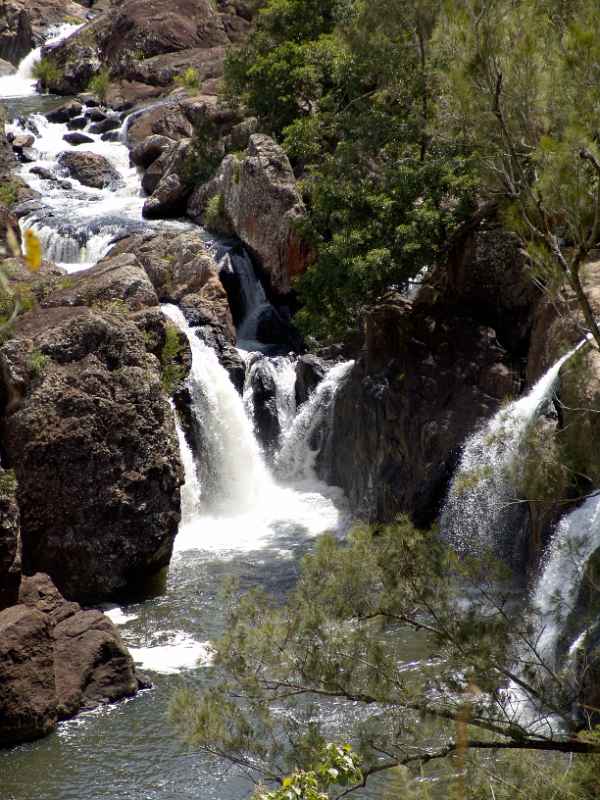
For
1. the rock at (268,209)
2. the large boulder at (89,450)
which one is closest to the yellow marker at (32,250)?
the large boulder at (89,450)

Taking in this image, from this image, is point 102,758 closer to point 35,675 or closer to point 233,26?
point 35,675

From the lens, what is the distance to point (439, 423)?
1828cm

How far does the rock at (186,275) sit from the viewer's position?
24.1m

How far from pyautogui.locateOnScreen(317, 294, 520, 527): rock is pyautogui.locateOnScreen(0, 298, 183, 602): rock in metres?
4.27

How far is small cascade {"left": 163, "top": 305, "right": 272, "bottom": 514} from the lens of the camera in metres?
21.5

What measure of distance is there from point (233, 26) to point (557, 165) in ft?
129

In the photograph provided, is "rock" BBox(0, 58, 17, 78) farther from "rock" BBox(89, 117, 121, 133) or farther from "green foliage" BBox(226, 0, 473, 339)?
"green foliage" BBox(226, 0, 473, 339)

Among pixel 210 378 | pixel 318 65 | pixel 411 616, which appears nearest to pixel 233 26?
pixel 318 65

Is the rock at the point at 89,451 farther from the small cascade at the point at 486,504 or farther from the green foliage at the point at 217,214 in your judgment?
the green foliage at the point at 217,214

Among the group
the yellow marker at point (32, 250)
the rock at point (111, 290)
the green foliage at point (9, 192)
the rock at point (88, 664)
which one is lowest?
the rock at point (88, 664)

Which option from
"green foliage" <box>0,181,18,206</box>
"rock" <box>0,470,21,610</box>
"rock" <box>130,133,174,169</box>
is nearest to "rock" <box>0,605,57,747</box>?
"rock" <box>0,470,21,610</box>

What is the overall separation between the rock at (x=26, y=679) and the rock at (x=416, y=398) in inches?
290

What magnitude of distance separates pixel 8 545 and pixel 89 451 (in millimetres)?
Result: 2498

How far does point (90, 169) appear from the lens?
33.4m
